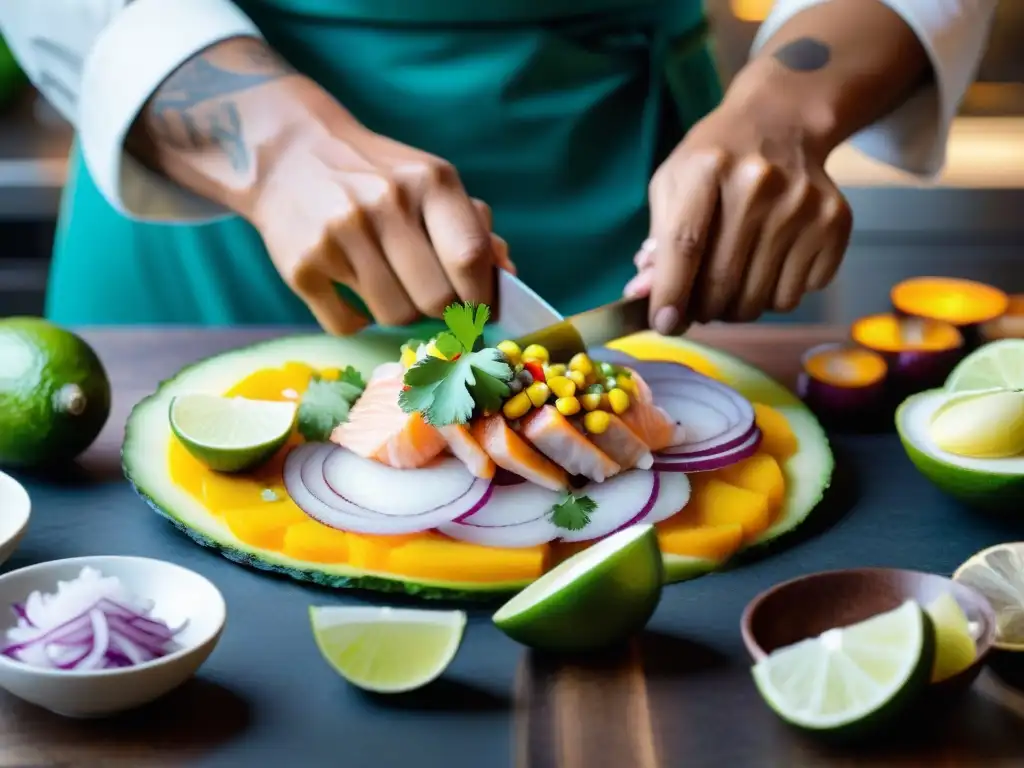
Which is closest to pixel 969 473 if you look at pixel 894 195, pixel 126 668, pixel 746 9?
pixel 126 668

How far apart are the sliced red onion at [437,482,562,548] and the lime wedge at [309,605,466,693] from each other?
0.66ft

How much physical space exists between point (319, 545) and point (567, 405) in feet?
1.06

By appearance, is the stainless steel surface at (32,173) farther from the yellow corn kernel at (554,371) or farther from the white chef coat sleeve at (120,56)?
the yellow corn kernel at (554,371)

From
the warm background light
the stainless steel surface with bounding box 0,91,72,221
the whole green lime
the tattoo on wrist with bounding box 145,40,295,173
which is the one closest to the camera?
the whole green lime

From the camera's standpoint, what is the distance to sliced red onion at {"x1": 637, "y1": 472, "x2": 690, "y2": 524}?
4.89ft

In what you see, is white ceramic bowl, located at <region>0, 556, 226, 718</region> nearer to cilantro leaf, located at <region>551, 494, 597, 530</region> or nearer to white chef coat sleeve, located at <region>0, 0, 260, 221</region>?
cilantro leaf, located at <region>551, 494, 597, 530</region>

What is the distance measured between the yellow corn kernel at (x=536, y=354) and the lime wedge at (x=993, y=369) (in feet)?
1.86

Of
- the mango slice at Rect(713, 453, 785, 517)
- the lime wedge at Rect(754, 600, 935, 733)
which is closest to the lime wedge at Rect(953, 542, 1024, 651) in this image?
the lime wedge at Rect(754, 600, 935, 733)

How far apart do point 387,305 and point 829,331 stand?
2.59ft

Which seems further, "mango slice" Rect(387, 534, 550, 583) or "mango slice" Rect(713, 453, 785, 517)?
"mango slice" Rect(713, 453, 785, 517)

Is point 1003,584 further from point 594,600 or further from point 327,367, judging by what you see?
point 327,367

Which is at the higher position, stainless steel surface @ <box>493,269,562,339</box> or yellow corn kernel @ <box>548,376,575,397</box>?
yellow corn kernel @ <box>548,376,575,397</box>

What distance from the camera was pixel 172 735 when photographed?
1.17 metres

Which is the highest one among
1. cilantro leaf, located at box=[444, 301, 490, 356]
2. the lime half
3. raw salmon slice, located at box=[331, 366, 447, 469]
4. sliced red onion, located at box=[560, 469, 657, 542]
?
cilantro leaf, located at box=[444, 301, 490, 356]
